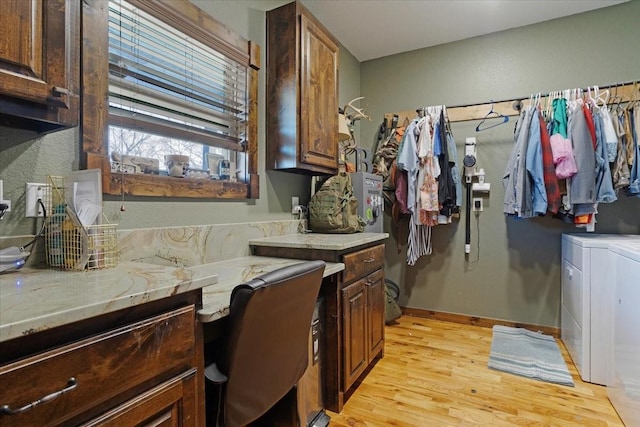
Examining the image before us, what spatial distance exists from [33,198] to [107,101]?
477mm

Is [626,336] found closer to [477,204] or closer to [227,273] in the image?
[477,204]

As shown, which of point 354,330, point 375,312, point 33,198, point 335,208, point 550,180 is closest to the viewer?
point 33,198

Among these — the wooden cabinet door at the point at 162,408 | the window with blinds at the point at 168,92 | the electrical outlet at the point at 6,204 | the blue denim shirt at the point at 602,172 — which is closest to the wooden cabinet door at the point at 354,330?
the wooden cabinet door at the point at 162,408

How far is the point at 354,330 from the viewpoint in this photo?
6.13ft

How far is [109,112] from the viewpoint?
134cm

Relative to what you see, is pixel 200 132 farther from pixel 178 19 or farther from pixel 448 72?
pixel 448 72

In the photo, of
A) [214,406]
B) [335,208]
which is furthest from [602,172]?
[214,406]

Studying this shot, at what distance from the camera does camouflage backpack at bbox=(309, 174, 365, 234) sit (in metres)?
2.30

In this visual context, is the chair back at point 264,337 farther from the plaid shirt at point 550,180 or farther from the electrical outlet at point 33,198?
the plaid shirt at point 550,180

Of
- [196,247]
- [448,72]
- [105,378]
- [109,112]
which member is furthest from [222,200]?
[448,72]

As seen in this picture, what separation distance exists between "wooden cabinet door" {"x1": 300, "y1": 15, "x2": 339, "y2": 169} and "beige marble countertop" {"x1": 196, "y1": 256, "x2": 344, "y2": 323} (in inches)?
29.3

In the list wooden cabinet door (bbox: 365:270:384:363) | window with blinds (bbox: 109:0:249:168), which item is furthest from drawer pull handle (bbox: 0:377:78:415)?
wooden cabinet door (bbox: 365:270:384:363)

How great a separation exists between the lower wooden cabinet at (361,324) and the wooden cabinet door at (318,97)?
89cm

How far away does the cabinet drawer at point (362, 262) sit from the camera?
180cm
